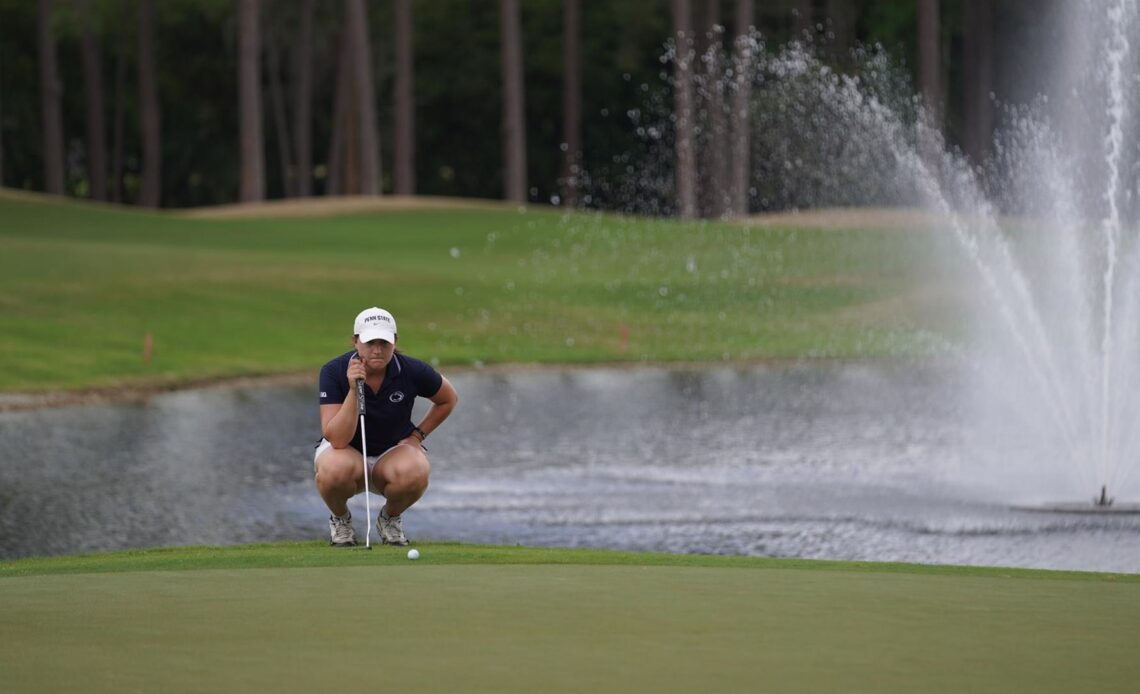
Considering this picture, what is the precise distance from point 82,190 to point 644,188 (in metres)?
31.1

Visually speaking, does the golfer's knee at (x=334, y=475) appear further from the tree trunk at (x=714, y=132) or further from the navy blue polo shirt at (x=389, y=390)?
the tree trunk at (x=714, y=132)

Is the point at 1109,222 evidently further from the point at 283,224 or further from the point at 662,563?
the point at 283,224

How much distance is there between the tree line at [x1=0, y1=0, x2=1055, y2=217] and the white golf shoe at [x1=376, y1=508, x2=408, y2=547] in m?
50.0

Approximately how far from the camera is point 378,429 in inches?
449

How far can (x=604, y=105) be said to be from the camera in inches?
3145

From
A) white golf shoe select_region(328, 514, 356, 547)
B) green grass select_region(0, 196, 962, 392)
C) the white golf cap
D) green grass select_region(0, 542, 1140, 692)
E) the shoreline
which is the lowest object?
green grass select_region(0, 542, 1140, 692)

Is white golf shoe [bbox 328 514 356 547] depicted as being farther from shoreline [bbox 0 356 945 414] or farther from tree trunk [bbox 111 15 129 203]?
tree trunk [bbox 111 15 129 203]

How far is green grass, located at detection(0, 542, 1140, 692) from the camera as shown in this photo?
22.0ft

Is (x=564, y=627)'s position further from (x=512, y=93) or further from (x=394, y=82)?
(x=394, y=82)

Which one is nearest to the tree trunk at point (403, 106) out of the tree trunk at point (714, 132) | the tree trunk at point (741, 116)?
the tree trunk at point (714, 132)

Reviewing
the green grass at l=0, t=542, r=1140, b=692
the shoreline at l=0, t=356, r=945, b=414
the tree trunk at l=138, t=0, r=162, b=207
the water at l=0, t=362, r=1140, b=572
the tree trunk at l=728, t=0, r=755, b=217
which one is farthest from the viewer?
the tree trunk at l=138, t=0, r=162, b=207

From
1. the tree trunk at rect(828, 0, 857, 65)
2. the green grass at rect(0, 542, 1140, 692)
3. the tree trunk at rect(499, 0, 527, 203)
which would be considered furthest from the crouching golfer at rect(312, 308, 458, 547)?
the tree trunk at rect(828, 0, 857, 65)

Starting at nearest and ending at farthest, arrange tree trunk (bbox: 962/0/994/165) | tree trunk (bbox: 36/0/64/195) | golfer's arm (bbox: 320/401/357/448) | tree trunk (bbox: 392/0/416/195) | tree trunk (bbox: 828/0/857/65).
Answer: golfer's arm (bbox: 320/401/357/448) < tree trunk (bbox: 392/0/416/195) < tree trunk (bbox: 962/0/994/165) < tree trunk (bbox: 36/0/64/195) < tree trunk (bbox: 828/0/857/65)

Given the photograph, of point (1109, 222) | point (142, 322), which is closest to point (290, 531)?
point (1109, 222)
